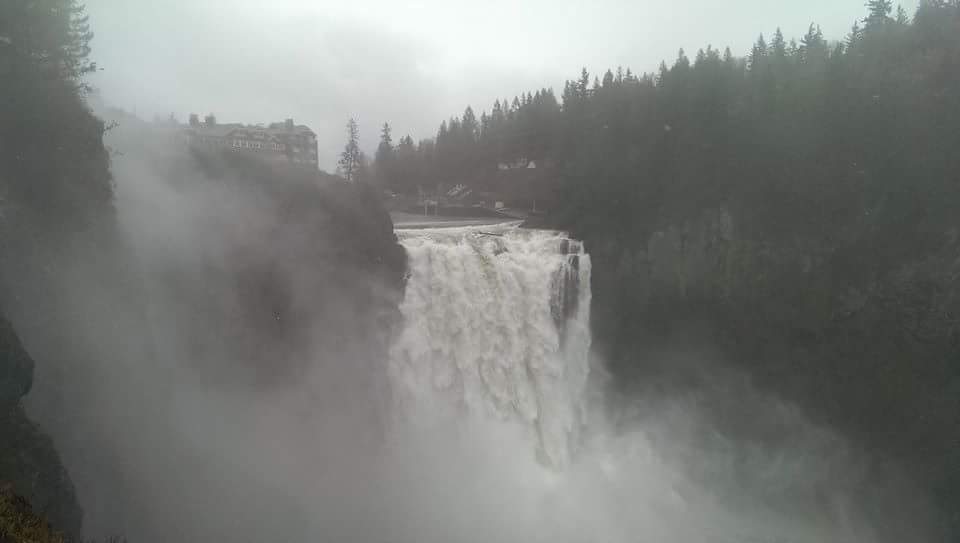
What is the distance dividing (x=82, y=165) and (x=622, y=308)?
56.4 ft

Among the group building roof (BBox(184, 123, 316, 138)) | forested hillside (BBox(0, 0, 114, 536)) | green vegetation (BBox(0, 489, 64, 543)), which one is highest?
building roof (BBox(184, 123, 316, 138))

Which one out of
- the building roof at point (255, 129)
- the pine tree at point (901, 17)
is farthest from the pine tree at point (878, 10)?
the building roof at point (255, 129)

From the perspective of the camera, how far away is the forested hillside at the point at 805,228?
17672 millimetres

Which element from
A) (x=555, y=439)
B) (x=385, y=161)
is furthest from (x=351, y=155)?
(x=555, y=439)

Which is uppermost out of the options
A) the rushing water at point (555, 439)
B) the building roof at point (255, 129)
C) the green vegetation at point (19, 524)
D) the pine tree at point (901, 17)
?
the pine tree at point (901, 17)

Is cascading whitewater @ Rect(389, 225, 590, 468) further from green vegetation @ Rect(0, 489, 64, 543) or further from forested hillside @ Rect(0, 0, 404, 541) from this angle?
green vegetation @ Rect(0, 489, 64, 543)

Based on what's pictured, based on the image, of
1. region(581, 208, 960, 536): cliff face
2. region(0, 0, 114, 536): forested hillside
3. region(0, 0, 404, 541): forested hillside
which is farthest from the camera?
region(581, 208, 960, 536): cliff face

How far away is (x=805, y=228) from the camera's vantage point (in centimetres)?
1997

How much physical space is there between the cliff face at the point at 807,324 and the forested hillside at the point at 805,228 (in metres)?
0.04

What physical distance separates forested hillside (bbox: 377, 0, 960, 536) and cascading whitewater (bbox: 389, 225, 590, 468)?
2462 mm

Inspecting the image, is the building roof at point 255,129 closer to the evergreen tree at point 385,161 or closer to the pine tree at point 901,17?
the evergreen tree at point 385,161

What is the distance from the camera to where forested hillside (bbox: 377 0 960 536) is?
17672 mm

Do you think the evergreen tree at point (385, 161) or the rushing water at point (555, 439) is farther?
the evergreen tree at point (385, 161)

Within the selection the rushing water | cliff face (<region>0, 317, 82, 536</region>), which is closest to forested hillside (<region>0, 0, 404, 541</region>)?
cliff face (<region>0, 317, 82, 536</region>)
